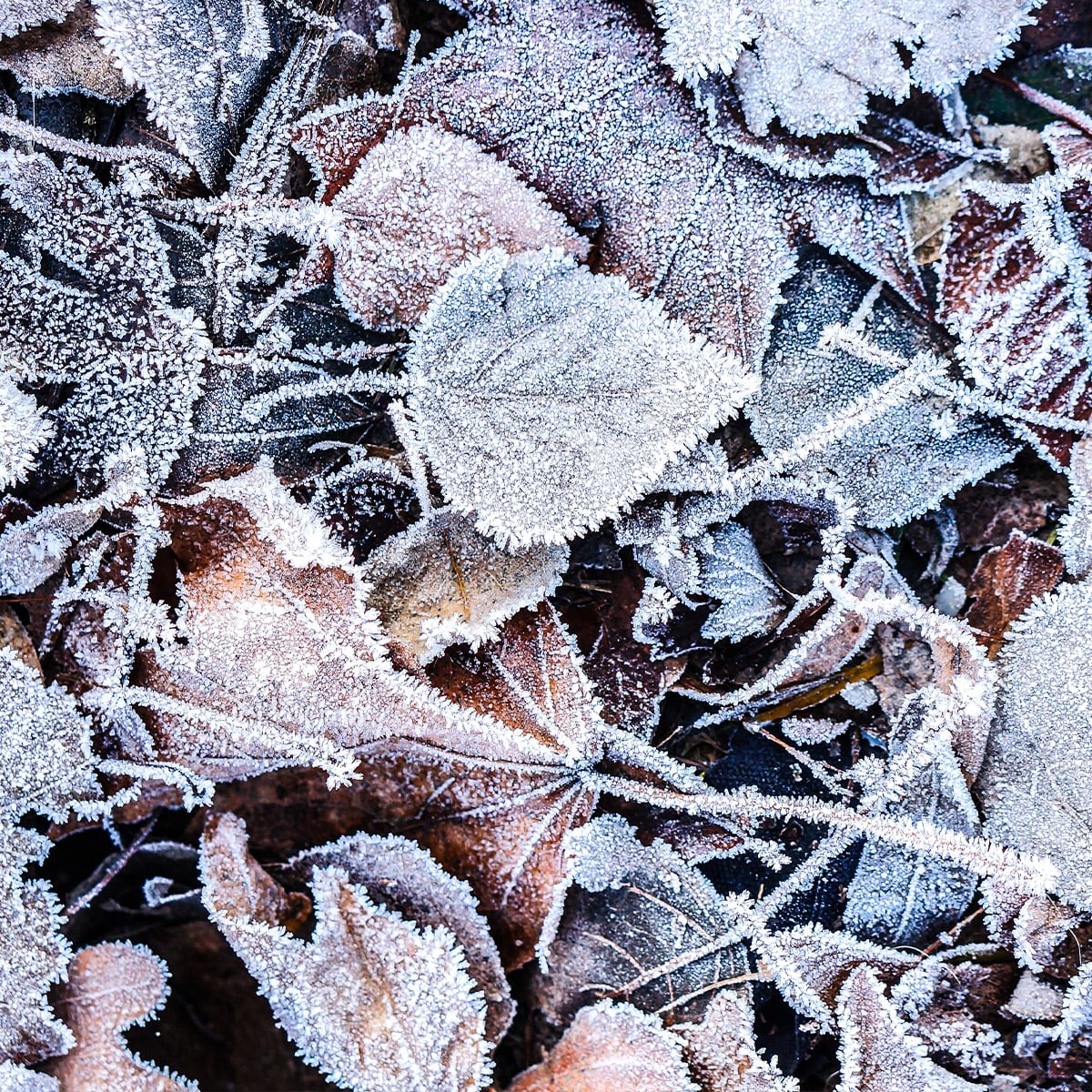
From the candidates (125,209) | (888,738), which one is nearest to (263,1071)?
(888,738)

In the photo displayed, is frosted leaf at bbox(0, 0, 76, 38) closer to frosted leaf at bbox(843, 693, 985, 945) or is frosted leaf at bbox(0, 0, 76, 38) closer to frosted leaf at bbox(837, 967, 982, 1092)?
frosted leaf at bbox(843, 693, 985, 945)

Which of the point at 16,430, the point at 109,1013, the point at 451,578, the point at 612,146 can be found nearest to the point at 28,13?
the point at 16,430

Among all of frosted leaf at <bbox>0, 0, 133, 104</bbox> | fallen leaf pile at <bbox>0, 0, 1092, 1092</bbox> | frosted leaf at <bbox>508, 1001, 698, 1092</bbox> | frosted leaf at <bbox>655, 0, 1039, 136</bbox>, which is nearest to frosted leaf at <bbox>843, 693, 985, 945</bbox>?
fallen leaf pile at <bbox>0, 0, 1092, 1092</bbox>

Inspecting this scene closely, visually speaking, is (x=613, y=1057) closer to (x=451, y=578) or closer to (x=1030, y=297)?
(x=451, y=578)

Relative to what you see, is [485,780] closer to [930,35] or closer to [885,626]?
[885,626]

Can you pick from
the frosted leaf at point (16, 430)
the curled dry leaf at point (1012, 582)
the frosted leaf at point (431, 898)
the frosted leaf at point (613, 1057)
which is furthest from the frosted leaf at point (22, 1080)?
the curled dry leaf at point (1012, 582)

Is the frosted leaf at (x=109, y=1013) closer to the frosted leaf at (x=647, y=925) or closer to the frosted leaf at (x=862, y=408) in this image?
the frosted leaf at (x=647, y=925)
